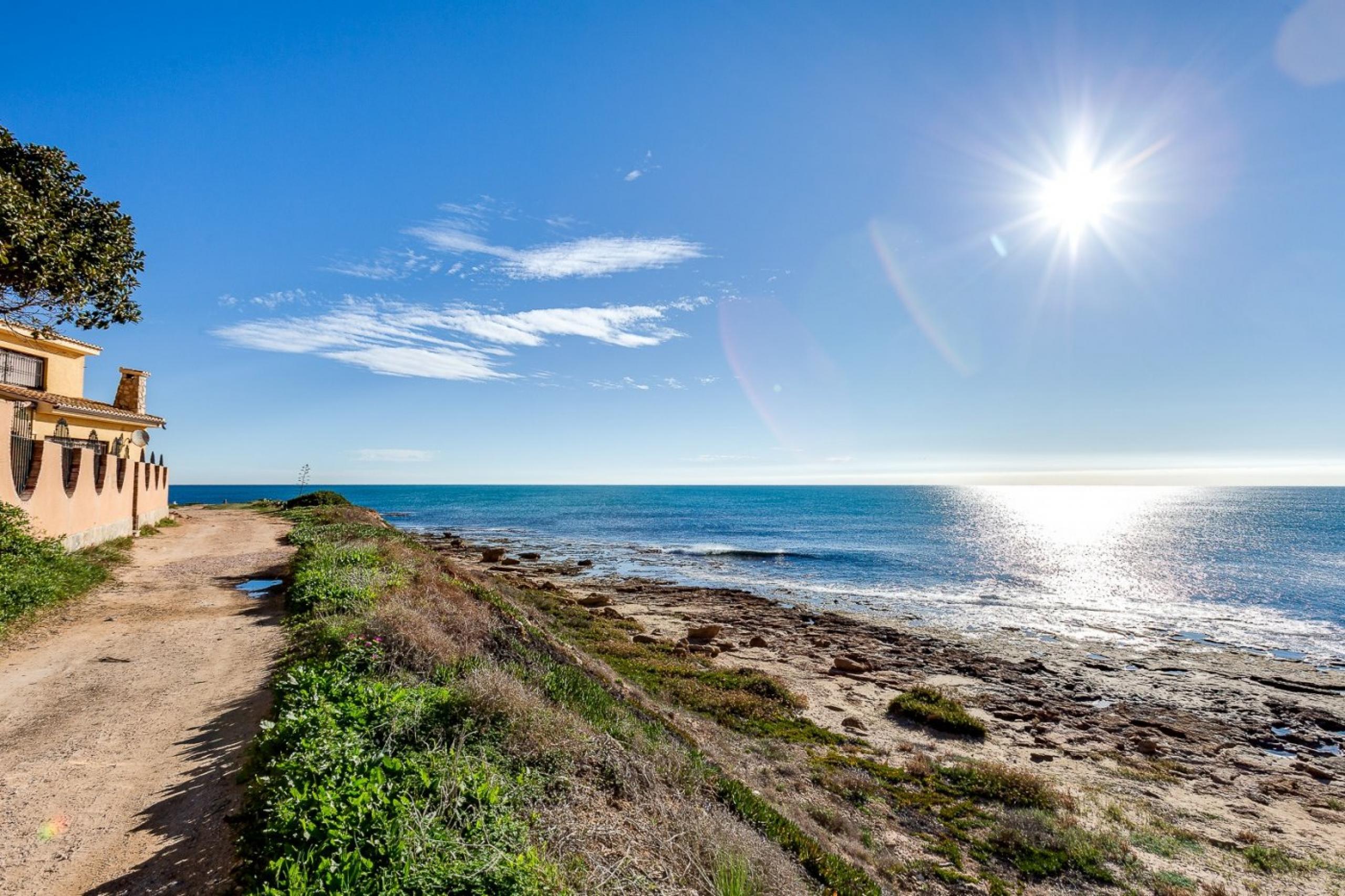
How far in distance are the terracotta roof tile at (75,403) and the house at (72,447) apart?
49 mm

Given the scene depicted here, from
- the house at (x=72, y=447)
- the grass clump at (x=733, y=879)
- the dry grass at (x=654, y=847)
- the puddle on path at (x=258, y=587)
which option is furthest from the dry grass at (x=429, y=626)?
the house at (x=72, y=447)

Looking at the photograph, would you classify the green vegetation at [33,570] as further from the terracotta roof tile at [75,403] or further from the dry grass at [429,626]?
the terracotta roof tile at [75,403]

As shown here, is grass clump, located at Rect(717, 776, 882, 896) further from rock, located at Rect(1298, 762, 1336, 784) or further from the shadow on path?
rock, located at Rect(1298, 762, 1336, 784)

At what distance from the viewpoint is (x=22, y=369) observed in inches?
895

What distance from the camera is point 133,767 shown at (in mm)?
5758

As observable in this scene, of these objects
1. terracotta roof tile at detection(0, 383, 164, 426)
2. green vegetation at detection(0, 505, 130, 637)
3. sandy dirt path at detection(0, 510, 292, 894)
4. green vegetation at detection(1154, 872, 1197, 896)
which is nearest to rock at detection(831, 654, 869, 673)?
green vegetation at detection(1154, 872, 1197, 896)

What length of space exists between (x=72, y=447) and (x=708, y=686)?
21.4 metres

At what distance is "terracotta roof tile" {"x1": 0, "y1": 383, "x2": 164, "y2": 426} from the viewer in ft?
62.8

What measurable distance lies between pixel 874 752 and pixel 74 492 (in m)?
24.1

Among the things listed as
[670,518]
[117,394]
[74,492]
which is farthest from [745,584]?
[670,518]

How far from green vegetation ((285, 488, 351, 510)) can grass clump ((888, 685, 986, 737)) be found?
4110 centimetres

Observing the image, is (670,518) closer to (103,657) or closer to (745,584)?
(745,584)

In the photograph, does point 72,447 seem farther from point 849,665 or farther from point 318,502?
point 318,502

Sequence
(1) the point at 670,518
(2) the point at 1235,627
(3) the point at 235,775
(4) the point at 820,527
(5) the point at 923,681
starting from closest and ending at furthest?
1. (3) the point at 235,775
2. (5) the point at 923,681
3. (2) the point at 1235,627
4. (4) the point at 820,527
5. (1) the point at 670,518
